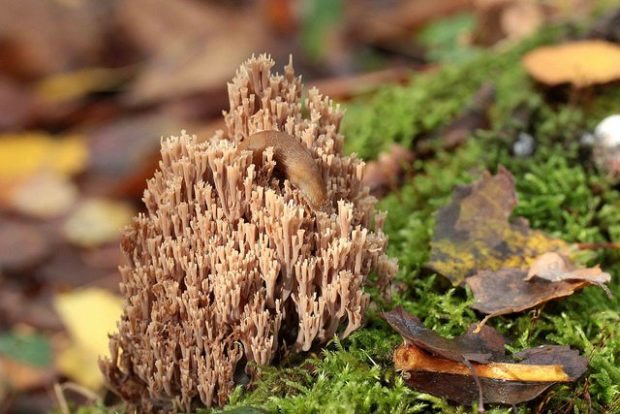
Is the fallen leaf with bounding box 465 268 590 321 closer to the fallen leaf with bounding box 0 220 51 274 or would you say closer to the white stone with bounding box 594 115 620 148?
the white stone with bounding box 594 115 620 148

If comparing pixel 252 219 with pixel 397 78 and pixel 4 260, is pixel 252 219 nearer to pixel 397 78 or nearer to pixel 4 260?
pixel 397 78

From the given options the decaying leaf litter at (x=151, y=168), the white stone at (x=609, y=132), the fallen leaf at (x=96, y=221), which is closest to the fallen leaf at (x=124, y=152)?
the decaying leaf litter at (x=151, y=168)

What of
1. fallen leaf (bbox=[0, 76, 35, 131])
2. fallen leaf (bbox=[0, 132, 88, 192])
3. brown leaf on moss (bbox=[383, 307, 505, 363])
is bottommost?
brown leaf on moss (bbox=[383, 307, 505, 363])

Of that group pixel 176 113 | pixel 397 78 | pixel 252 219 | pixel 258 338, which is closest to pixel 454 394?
pixel 258 338

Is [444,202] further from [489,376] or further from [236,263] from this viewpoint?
[236,263]

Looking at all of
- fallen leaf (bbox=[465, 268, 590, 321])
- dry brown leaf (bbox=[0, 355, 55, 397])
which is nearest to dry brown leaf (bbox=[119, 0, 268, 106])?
dry brown leaf (bbox=[0, 355, 55, 397])
